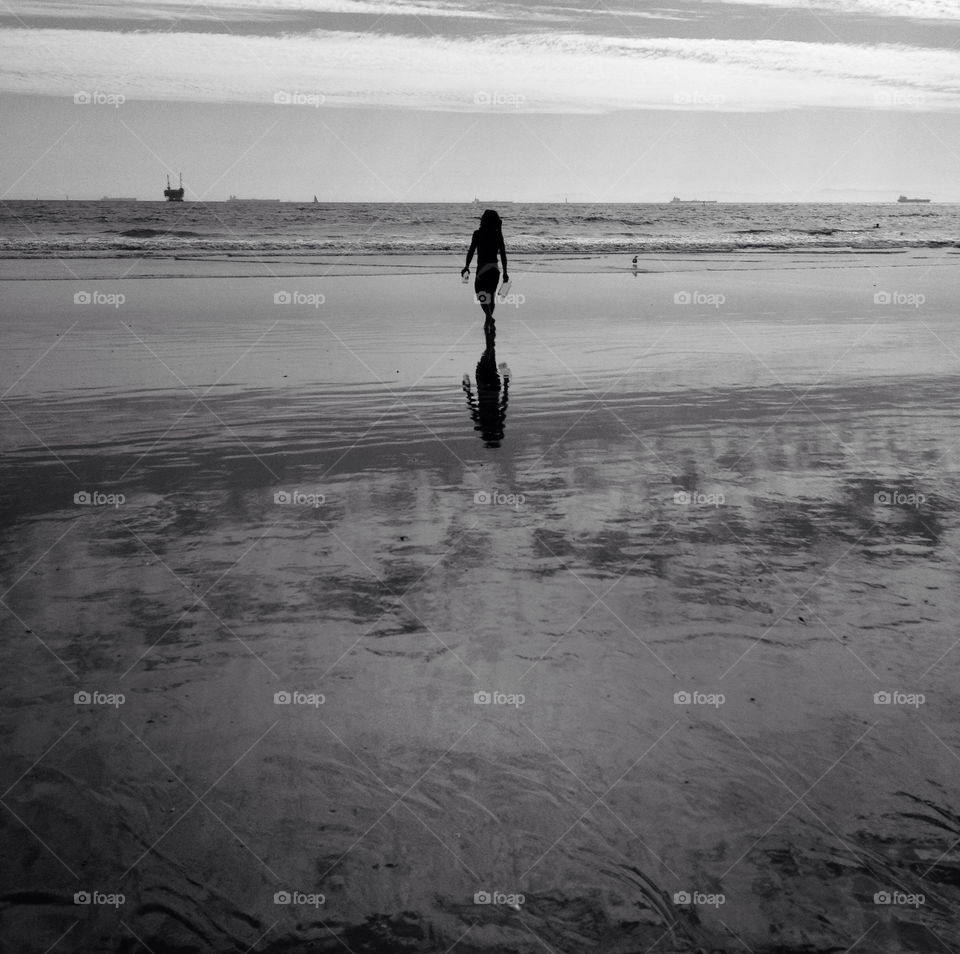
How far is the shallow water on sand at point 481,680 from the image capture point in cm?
320

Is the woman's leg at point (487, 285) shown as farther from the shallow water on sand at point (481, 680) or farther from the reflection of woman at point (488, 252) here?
the shallow water on sand at point (481, 680)

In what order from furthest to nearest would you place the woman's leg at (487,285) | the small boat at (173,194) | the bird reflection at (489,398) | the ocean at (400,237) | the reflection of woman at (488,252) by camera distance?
the small boat at (173,194)
the ocean at (400,237)
the woman's leg at (487,285)
the reflection of woman at (488,252)
the bird reflection at (489,398)

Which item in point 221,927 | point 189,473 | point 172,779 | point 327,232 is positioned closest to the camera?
point 221,927

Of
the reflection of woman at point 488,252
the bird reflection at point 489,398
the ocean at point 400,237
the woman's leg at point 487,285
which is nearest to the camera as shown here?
the bird reflection at point 489,398

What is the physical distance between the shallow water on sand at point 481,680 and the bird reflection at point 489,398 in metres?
0.10

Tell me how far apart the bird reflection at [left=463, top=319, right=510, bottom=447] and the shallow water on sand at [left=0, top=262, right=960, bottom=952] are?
96 mm

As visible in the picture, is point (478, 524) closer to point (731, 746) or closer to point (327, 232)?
point (731, 746)

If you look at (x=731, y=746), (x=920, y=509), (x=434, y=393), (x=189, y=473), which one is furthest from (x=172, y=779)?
(x=434, y=393)

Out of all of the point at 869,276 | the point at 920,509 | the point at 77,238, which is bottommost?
the point at 920,509

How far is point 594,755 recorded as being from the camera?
157 inches

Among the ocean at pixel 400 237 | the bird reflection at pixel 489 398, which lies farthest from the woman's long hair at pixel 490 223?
the ocean at pixel 400 237

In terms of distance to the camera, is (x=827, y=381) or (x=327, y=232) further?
(x=327, y=232)

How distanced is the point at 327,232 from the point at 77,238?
16.3m

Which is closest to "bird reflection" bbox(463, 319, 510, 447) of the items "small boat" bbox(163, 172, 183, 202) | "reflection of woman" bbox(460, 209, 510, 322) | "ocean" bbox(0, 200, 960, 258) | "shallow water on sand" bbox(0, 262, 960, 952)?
"shallow water on sand" bbox(0, 262, 960, 952)
